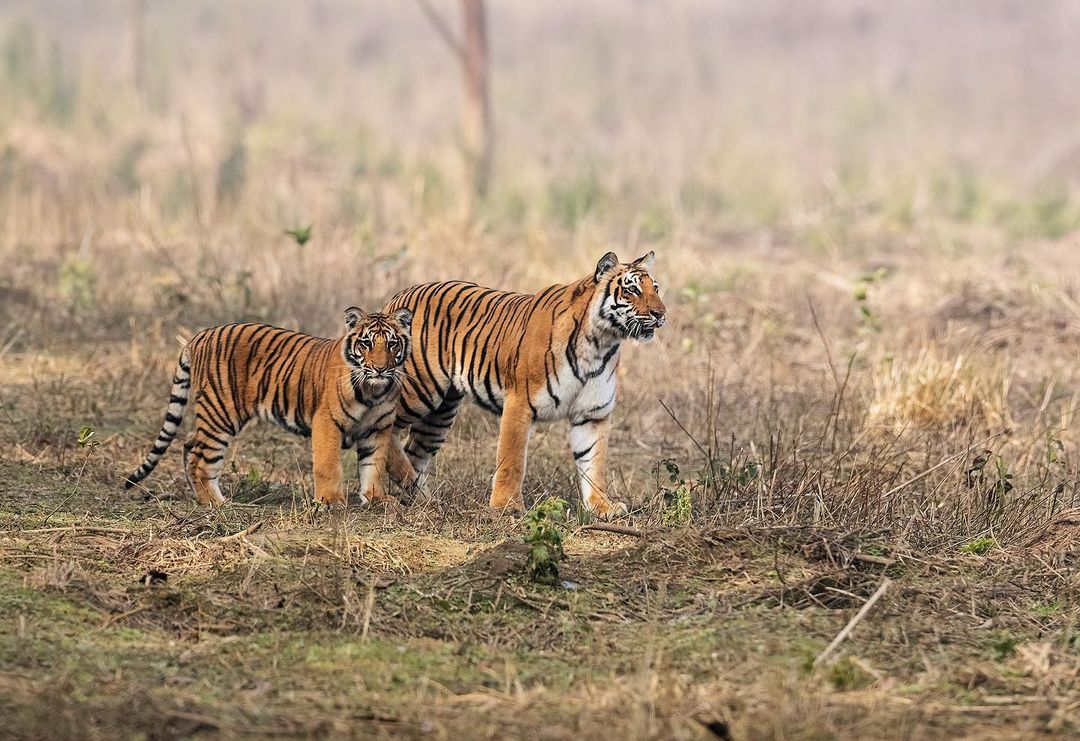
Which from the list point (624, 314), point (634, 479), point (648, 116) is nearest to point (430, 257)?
point (634, 479)

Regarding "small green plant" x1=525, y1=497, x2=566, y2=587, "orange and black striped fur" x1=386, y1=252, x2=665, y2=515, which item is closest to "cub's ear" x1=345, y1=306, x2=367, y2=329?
"orange and black striped fur" x1=386, y1=252, x2=665, y2=515

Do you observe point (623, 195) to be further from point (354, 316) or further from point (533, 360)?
point (354, 316)

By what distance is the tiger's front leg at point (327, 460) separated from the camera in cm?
665

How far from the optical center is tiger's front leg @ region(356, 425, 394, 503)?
22.4ft

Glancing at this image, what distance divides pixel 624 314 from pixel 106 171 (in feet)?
42.1

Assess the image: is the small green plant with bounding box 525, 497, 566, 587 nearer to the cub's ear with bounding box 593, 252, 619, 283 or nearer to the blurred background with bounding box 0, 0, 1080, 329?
the cub's ear with bounding box 593, 252, 619, 283

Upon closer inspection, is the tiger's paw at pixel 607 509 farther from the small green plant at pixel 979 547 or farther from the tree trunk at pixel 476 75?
the tree trunk at pixel 476 75

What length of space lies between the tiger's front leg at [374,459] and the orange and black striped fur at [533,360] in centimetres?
28

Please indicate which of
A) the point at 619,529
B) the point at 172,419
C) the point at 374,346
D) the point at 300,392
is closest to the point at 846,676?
the point at 619,529

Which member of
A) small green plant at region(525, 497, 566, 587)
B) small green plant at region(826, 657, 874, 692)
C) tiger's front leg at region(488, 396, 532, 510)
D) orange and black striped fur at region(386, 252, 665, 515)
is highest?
orange and black striped fur at region(386, 252, 665, 515)

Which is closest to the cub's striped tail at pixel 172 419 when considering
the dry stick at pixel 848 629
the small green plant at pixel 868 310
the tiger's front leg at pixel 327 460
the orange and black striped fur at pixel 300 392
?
the orange and black striped fur at pixel 300 392

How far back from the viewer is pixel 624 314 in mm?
6551

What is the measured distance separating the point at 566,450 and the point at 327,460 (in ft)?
5.95

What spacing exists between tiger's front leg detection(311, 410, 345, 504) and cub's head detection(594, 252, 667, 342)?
4.02ft
